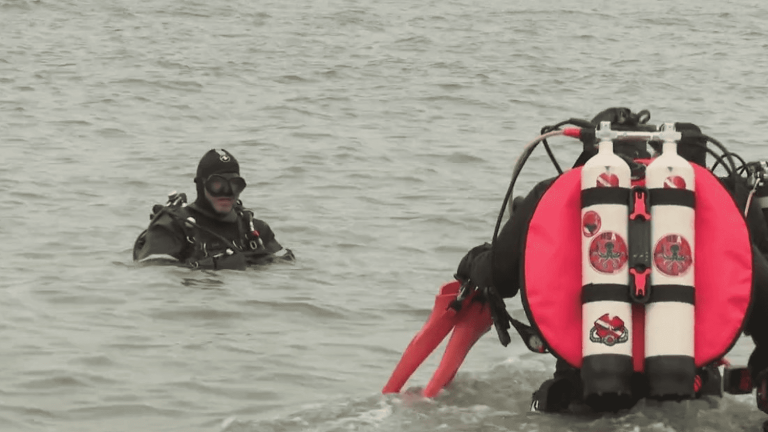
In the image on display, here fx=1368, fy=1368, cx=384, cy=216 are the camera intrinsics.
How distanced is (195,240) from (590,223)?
4628 millimetres

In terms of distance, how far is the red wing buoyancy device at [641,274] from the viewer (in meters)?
4.27

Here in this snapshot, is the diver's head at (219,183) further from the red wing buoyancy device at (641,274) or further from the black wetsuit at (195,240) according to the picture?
the red wing buoyancy device at (641,274)

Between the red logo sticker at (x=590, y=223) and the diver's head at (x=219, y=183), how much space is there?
4.29 metres

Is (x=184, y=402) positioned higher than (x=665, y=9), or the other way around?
(x=665, y=9)

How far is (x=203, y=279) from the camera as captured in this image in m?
8.30

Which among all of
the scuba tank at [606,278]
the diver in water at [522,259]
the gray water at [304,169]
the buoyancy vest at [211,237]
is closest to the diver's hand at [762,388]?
the diver in water at [522,259]

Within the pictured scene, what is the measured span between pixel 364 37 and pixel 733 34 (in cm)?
658

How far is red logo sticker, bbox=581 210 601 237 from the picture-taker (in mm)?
4285

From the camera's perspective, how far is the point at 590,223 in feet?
14.1

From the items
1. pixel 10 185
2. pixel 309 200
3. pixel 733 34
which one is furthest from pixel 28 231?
pixel 733 34

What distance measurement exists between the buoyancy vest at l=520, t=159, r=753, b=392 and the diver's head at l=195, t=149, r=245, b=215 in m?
4.21

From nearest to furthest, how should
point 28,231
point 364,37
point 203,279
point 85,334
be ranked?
point 85,334 < point 203,279 < point 28,231 < point 364,37

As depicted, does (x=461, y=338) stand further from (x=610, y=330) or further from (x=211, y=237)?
(x=211, y=237)

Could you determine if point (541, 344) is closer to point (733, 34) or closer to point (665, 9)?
point (733, 34)
